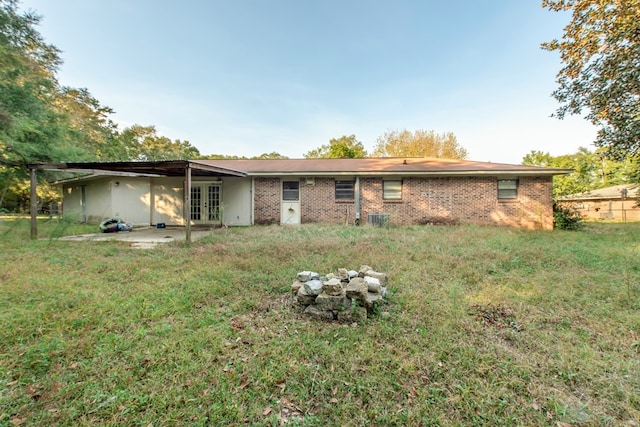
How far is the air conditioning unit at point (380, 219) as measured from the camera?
10591mm

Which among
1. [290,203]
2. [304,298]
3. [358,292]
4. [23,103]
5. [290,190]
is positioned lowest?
[304,298]

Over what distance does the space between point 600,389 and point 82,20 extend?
621 inches

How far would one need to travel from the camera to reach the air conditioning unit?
34.7ft

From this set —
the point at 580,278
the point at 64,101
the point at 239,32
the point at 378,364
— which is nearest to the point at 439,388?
the point at 378,364

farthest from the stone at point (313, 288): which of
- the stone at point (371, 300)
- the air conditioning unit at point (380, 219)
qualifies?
the air conditioning unit at point (380, 219)

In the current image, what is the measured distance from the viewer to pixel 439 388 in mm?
1964

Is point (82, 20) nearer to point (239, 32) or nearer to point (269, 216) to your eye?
point (239, 32)

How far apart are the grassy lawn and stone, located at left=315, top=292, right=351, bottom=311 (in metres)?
0.23

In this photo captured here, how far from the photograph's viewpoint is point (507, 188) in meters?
11.1

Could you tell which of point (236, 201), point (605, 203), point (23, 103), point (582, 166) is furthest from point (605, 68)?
point (582, 166)

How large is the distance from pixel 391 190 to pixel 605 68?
727 centimetres

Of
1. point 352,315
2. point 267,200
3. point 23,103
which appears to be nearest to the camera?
point 352,315

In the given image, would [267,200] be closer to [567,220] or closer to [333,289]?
[333,289]

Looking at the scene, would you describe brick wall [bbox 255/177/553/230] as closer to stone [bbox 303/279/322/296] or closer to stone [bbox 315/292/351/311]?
stone [bbox 303/279/322/296]
